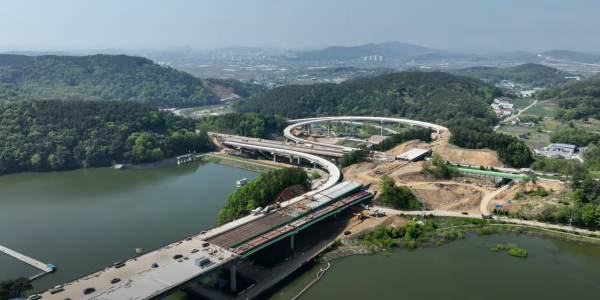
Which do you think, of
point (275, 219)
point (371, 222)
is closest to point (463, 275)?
point (371, 222)

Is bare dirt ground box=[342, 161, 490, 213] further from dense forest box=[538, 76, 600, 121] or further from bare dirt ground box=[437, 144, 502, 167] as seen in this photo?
dense forest box=[538, 76, 600, 121]

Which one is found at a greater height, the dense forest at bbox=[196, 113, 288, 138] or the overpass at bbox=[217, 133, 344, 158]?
the dense forest at bbox=[196, 113, 288, 138]

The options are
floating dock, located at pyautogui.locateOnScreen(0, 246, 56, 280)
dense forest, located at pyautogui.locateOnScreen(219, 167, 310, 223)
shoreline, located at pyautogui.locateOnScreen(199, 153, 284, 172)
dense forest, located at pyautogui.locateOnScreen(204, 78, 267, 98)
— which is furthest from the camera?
dense forest, located at pyautogui.locateOnScreen(204, 78, 267, 98)

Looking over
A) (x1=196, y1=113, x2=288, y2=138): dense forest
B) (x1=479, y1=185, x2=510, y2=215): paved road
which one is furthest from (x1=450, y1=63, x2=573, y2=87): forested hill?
(x1=479, y1=185, x2=510, y2=215): paved road

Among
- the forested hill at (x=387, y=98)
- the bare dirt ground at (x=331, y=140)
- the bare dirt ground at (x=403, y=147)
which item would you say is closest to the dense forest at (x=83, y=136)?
the bare dirt ground at (x=331, y=140)

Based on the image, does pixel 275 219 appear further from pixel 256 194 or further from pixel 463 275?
pixel 463 275

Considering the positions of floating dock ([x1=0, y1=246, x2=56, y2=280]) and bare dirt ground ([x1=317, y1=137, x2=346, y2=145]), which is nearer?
floating dock ([x1=0, y1=246, x2=56, y2=280])

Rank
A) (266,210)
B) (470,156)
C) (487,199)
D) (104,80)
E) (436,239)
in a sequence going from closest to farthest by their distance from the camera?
(266,210) → (436,239) → (487,199) → (470,156) → (104,80)
